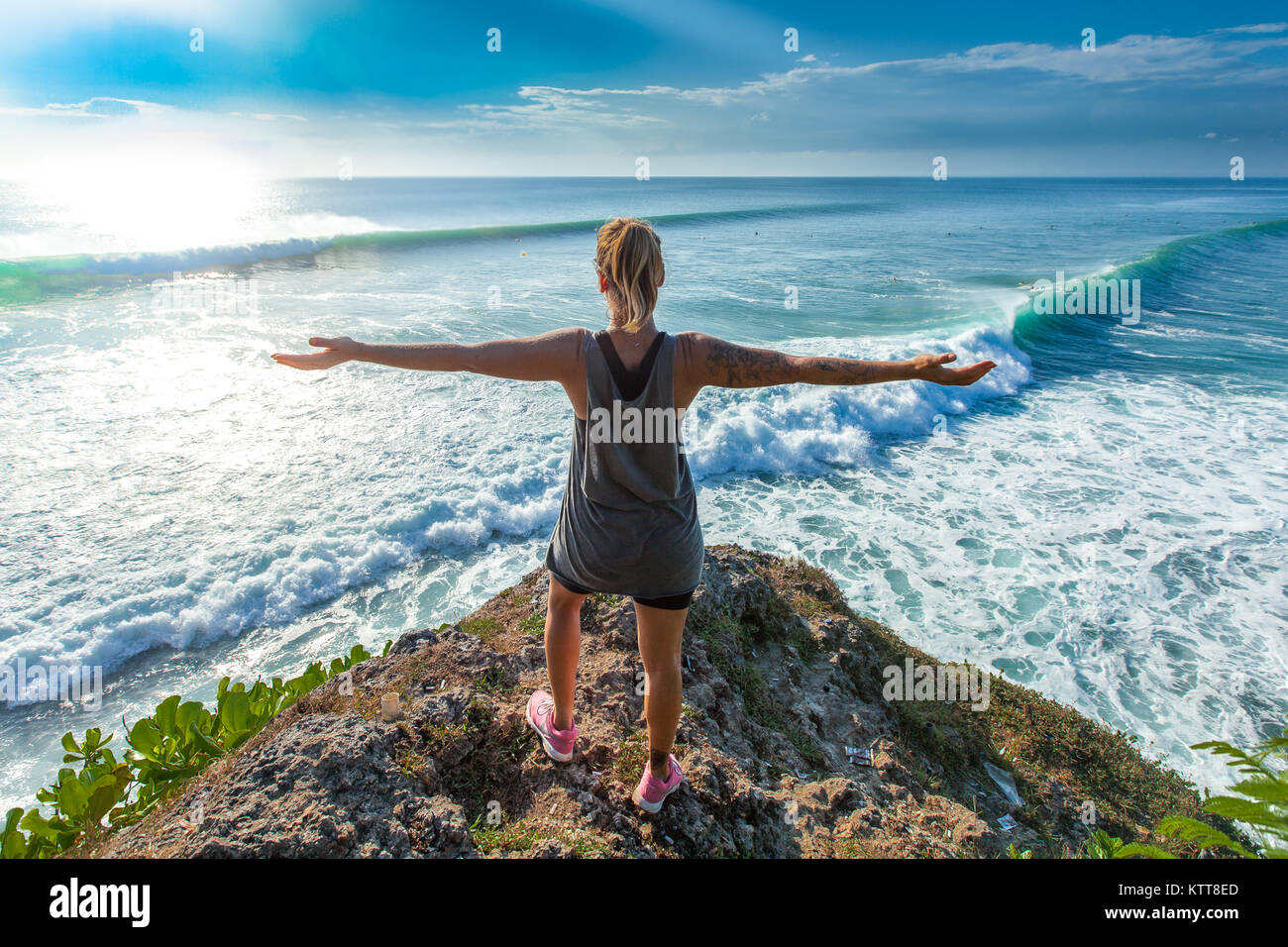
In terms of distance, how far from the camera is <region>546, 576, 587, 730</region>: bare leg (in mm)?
2732

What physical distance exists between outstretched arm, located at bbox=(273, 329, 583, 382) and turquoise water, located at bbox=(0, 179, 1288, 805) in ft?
16.5

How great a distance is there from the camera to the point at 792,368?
215 cm

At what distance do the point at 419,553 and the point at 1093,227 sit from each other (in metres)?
57.5

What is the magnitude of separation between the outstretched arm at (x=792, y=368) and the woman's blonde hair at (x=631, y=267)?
0.61 feet

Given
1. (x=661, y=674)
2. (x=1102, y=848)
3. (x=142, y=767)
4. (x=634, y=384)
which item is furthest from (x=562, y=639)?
(x=1102, y=848)

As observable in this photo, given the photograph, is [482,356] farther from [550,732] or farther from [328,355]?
[550,732]

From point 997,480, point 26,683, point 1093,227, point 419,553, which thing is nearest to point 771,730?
point 419,553

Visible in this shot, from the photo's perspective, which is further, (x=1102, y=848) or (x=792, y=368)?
(x=1102, y=848)

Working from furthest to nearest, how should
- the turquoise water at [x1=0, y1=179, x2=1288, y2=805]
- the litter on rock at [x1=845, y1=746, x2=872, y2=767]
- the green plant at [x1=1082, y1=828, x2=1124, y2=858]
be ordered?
the turquoise water at [x1=0, y1=179, x2=1288, y2=805] < the litter on rock at [x1=845, y1=746, x2=872, y2=767] < the green plant at [x1=1082, y1=828, x2=1124, y2=858]

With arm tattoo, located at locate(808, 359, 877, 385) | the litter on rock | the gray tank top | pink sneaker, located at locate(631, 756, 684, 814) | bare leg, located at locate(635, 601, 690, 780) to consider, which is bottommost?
the litter on rock

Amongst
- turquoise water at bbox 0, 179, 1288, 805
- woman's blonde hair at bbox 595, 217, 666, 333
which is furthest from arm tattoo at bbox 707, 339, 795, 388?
turquoise water at bbox 0, 179, 1288, 805

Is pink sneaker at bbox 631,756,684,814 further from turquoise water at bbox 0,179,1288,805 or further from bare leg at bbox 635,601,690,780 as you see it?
turquoise water at bbox 0,179,1288,805

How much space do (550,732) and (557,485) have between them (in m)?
6.37
